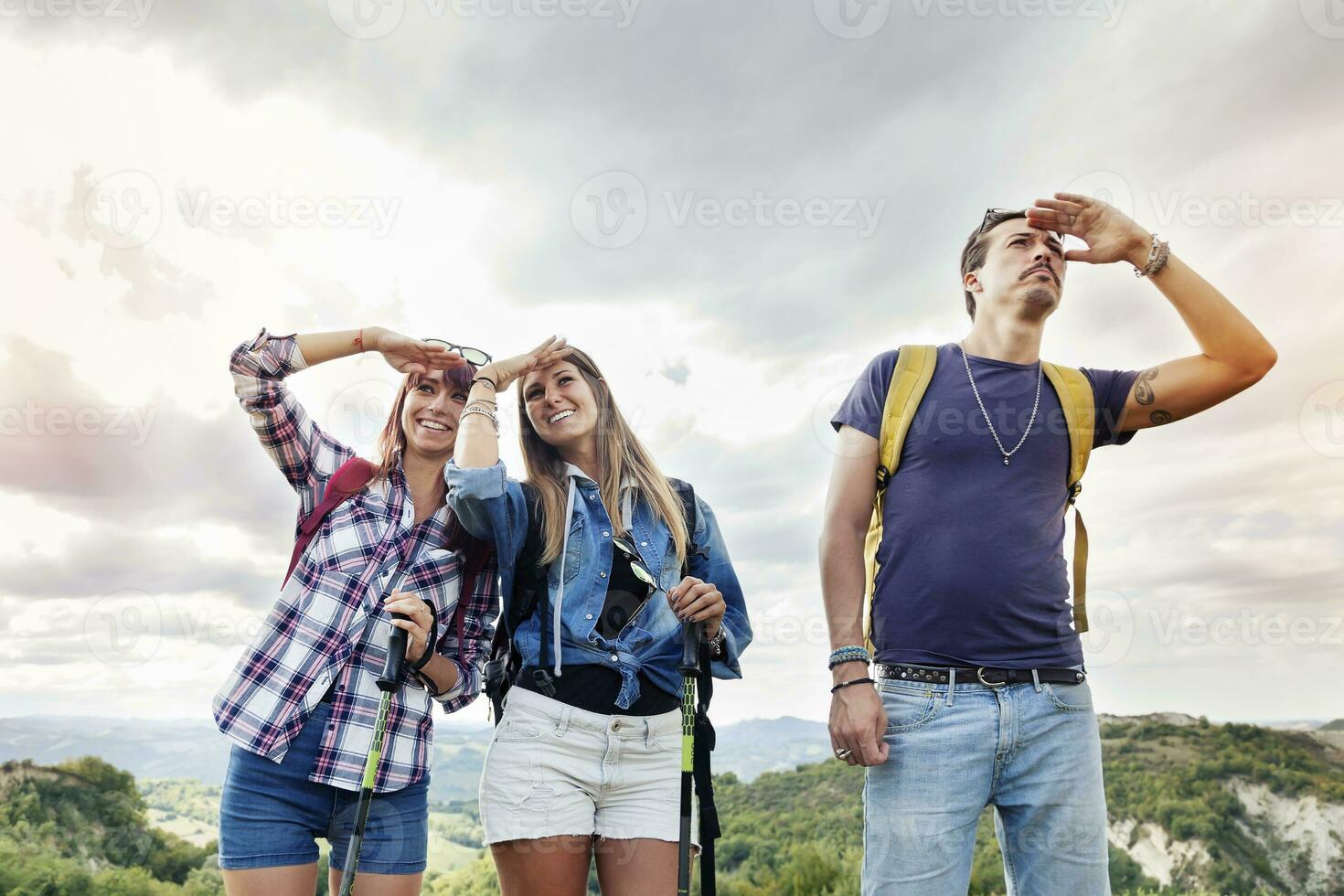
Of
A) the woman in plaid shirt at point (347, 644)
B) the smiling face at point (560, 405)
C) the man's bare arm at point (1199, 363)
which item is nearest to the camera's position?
the woman in plaid shirt at point (347, 644)

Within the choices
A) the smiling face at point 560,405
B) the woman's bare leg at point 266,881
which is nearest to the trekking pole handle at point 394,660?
the woman's bare leg at point 266,881

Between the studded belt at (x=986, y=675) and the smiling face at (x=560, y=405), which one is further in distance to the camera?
the smiling face at (x=560, y=405)

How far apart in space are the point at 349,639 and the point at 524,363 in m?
1.09

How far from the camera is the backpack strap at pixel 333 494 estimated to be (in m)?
2.93

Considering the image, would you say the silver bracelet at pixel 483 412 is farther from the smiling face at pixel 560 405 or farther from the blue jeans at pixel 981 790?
the blue jeans at pixel 981 790

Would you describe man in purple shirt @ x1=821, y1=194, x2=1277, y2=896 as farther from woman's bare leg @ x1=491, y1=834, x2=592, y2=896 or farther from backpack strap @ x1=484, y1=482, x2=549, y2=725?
backpack strap @ x1=484, y1=482, x2=549, y2=725

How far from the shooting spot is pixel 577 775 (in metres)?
2.50

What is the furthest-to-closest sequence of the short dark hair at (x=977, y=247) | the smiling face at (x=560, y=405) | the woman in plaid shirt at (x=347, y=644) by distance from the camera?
the smiling face at (x=560, y=405) → the short dark hair at (x=977, y=247) → the woman in plaid shirt at (x=347, y=644)

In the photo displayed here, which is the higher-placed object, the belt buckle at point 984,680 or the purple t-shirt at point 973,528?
the purple t-shirt at point 973,528

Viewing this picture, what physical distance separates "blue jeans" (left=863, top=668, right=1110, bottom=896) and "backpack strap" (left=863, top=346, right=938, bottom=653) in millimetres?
340

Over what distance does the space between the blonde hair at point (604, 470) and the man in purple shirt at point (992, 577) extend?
657 mm

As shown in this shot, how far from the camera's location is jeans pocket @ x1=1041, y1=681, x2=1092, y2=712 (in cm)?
240


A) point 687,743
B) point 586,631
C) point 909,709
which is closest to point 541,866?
point 687,743

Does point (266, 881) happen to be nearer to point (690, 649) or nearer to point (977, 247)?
point (690, 649)
